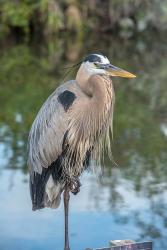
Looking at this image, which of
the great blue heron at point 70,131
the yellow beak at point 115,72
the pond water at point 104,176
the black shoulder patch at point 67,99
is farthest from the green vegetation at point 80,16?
the yellow beak at point 115,72

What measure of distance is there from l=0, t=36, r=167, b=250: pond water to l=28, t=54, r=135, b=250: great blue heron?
77 centimetres

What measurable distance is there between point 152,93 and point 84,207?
268 inches

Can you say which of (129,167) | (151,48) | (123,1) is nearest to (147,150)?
(129,167)

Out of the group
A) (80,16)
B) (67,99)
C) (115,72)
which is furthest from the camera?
(80,16)

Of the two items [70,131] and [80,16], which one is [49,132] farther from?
[80,16]

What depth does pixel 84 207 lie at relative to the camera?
6523 mm

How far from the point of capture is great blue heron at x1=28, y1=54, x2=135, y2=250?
180 inches

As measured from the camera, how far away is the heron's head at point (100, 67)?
4445 mm

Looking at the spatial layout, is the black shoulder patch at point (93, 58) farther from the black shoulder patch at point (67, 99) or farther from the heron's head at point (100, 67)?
the black shoulder patch at point (67, 99)

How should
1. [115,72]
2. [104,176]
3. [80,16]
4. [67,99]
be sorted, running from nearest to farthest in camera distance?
1. [115,72]
2. [67,99]
3. [104,176]
4. [80,16]

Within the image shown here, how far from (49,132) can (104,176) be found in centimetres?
301

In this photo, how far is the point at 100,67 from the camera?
4492mm

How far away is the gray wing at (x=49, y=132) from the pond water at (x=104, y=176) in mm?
952

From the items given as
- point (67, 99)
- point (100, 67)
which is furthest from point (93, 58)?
point (67, 99)
